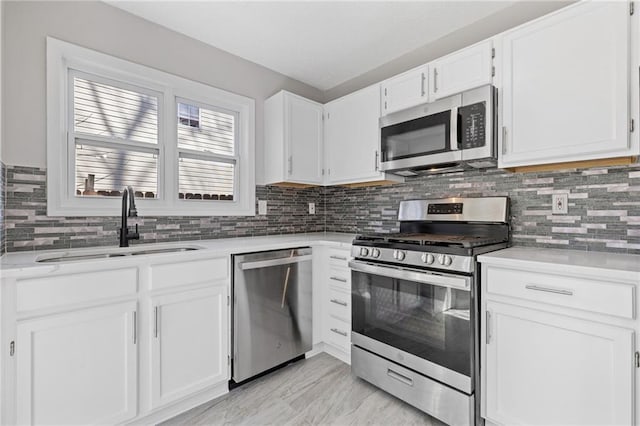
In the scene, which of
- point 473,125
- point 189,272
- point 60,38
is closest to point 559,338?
point 473,125

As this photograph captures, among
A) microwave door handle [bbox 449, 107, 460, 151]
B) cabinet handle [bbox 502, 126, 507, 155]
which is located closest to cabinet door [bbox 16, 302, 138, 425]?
microwave door handle [bbox 449, 107, 460, 151]

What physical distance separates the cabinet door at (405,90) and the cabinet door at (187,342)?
1.81 m

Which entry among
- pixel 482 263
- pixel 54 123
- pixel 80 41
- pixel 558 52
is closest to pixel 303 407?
pixel 482 263

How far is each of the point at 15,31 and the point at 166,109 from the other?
2.73 feet

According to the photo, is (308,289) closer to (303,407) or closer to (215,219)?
(303,407)

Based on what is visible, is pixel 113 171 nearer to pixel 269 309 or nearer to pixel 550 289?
pixel 269 309

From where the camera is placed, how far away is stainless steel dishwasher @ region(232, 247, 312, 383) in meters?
1.97

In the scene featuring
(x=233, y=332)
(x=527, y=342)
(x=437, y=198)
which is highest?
(x=437, y=198)

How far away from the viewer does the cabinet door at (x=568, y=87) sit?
1409 millimetres

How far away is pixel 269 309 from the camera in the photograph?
6.93 ft

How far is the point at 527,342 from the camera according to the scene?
141 cm

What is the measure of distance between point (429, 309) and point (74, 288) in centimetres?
178

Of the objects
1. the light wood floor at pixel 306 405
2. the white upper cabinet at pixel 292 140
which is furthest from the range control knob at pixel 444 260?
the white upper cabinet at pixel 292 140

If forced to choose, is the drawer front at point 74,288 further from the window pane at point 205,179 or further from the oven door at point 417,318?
the oven door at point 417,318
